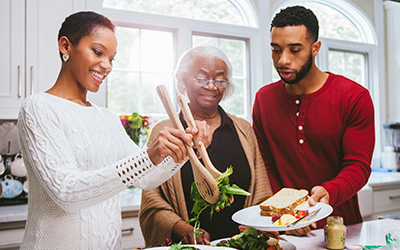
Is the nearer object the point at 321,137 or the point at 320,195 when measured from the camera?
the point at 320,195

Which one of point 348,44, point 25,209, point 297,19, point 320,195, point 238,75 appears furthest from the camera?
point 348,44

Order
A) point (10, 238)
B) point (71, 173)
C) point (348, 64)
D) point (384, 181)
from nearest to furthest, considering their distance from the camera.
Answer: point (71, 173), point (10, 238), point (384, 181), point (348, 64)

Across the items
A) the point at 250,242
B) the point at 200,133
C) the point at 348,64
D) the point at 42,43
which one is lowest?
the point at 250,242

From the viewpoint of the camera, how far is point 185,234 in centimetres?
120

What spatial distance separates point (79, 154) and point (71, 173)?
0.34ft

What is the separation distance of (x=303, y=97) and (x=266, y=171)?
0.35 meters

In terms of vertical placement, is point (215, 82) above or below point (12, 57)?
below

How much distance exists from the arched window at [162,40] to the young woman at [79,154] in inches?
63.1

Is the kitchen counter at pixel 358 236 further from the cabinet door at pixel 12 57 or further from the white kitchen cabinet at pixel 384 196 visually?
the cabinet door at pixel 12 57

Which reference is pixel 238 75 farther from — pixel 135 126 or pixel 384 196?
pixel 384 196

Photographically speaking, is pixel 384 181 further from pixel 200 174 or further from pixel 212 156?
pixel 200 174

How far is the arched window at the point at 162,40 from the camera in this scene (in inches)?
110

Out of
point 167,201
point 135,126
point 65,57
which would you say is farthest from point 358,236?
point 135,126

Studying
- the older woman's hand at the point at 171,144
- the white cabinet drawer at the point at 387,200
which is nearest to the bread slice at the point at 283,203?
the older woman's hand at the point at 171,144
